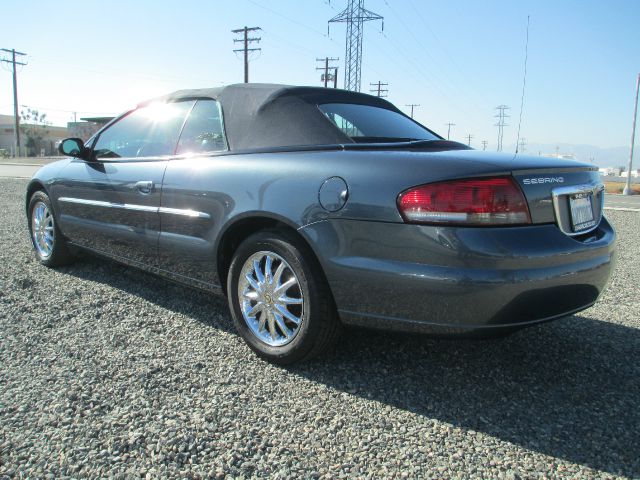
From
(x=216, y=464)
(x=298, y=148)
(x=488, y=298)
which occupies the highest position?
(x=298, y=148)

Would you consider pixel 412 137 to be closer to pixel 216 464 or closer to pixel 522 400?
pixel 522 400

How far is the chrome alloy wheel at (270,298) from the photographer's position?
8.66 ft

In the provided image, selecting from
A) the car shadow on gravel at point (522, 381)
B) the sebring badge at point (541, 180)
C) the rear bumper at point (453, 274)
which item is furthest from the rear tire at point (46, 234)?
the sebring badge at point (541, 180)

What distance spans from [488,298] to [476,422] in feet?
1.80

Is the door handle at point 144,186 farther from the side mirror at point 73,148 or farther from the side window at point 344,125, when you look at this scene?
the side window at point 344,125

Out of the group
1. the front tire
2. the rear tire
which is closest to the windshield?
the front tire

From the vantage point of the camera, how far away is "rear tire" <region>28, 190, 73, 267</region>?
4531 millimetres

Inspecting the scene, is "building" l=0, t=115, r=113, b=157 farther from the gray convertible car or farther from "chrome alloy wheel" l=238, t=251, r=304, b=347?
"chrome alloy wheel" l=238, t=251, r=304, b=347

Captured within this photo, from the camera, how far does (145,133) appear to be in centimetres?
374

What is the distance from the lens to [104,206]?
3.78 metres

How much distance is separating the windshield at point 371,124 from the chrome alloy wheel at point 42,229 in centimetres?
302

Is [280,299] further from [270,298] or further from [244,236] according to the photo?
[244,236]

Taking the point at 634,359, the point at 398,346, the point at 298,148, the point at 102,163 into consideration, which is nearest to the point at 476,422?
the point at 398,346

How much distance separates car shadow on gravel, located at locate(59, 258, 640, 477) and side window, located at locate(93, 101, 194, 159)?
119 cm
